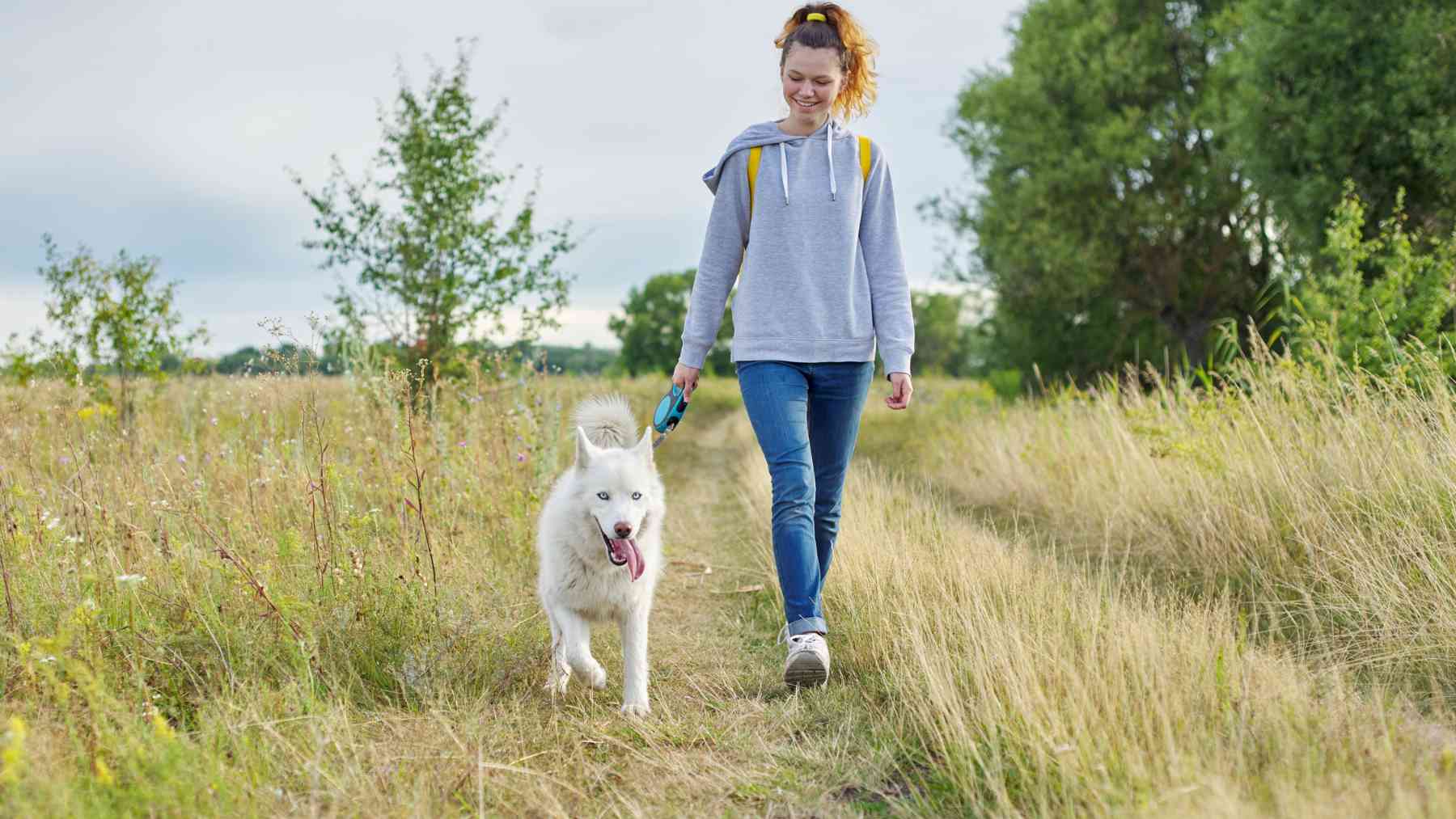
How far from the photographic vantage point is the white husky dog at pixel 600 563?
3.36 meters

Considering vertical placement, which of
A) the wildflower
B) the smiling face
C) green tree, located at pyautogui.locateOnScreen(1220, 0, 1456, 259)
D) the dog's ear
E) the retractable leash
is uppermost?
green tree, located at pyautogui.locateOnScreen(1220, 0, 1456, 259)

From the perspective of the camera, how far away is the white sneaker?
332 cm

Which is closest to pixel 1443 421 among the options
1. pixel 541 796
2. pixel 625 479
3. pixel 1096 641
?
pixel 1096 641

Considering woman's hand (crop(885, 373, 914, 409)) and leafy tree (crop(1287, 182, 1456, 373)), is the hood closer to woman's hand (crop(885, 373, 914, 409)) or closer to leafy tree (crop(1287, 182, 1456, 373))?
woman's hand (crop(885, 373, 914, 409))

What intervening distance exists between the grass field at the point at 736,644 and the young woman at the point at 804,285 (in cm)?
63

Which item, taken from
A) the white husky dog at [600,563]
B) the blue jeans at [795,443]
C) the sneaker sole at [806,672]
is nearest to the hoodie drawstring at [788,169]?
the blue jeans at [795,443]

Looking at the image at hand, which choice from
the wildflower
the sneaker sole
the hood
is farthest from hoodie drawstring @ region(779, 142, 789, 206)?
the wildflower

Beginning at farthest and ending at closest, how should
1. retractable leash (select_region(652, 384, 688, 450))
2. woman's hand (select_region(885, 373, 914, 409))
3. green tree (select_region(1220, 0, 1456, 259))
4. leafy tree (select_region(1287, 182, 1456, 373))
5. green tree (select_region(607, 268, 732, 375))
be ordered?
1. green tree (select_region(607, 268, 732, 375))
2. green tree (select_region(1220, 0, 1456, 259))
3. leafy tree (select_region(1287, 182, 1456, 373))
4. retractable leash (select_region(652, 384, 688, 450))
5. woman's hand (select_region(885, 373, 914, 409))

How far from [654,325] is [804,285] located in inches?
2577

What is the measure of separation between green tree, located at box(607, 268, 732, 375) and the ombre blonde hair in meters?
59.3

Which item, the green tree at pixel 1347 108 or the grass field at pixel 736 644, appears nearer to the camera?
the grass field at pixel 736 644

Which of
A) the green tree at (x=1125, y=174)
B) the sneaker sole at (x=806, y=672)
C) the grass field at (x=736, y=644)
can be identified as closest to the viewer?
the grass field at (x=736, y=644)

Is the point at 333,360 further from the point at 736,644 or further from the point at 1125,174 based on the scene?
the point at 1125,174

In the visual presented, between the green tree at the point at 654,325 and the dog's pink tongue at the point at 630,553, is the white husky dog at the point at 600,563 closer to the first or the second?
the dog's pink tongue at the point at 630,553
